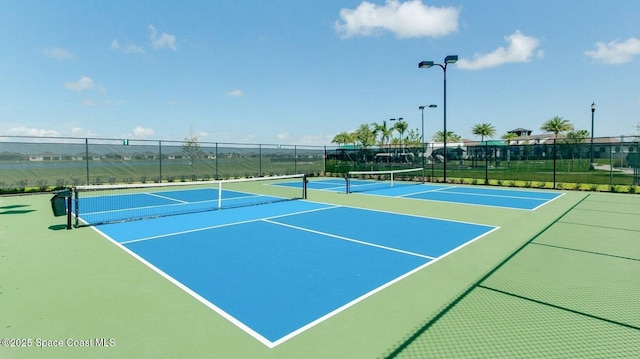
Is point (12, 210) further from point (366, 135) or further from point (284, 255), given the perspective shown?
point (366, 135)

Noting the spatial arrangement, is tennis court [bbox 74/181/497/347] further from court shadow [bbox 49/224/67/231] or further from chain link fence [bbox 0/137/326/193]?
chain link fence [bbox 0/137/326/193]

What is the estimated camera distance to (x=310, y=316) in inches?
165

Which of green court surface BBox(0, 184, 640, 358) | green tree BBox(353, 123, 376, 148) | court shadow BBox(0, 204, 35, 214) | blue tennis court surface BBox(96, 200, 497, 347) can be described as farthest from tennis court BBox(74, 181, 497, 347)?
green tree BBox(353, 123, 376, 148)

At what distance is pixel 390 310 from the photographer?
4391mm

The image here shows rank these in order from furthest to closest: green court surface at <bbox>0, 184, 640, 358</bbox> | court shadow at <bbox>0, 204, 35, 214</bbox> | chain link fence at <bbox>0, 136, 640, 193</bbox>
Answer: chain link fence at <bbox>0, 136, 640, 193</bbox>, court shadow at <bbox>0, 204, 35, 214</bbox>, green court surface at <bbox>0, 184, 640, 358</bbox>

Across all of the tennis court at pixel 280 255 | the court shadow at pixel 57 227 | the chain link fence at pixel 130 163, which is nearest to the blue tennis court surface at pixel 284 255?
the tennis court at pixel 280 255

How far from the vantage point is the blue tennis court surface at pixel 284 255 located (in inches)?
176

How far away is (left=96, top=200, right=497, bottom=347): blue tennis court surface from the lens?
14.7ft

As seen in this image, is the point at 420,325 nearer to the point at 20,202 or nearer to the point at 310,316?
the point at 310,316

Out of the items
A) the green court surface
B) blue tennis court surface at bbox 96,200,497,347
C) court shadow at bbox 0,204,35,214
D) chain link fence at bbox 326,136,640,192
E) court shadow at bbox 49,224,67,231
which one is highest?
chain link fence at bbox 326,136,640,192

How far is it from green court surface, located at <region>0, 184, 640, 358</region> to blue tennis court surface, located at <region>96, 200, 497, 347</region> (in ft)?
0.85

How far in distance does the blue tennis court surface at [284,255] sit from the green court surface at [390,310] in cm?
26

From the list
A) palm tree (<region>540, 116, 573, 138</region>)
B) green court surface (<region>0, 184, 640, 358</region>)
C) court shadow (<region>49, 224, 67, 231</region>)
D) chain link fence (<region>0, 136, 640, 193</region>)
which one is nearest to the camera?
green court surface (<region>0, 184, 640, 358</region>)

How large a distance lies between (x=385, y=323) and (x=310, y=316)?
856mm
